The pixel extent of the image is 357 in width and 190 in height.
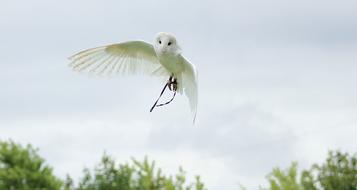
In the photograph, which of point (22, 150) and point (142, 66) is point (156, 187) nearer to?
point (22, 150)

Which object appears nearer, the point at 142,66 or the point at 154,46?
the point at 154,46

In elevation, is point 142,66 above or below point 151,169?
above

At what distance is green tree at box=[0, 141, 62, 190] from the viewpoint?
1705 cm

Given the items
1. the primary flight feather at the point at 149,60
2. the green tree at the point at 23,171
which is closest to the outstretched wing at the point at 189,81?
the primary flight feather at the point at 149,60

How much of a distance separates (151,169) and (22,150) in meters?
4.15

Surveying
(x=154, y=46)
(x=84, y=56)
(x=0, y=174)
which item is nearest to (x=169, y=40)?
(x=154, y=46)

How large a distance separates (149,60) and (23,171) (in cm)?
605

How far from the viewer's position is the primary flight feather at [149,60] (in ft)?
65.3

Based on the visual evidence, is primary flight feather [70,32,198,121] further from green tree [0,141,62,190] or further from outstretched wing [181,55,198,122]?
green tree [0,141,62,190]

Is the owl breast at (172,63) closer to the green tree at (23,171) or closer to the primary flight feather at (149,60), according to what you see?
the primary flight feather at (149,60)

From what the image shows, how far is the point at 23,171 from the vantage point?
1714 centimetres

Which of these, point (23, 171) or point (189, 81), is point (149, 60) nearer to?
point (189, 81)

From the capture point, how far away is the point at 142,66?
74.4 feet

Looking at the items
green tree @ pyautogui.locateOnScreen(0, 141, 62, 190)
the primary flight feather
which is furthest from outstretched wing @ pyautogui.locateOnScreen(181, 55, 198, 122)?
green tree @ pyautogui.locateOnScreen(0, 141, 62, 190)
